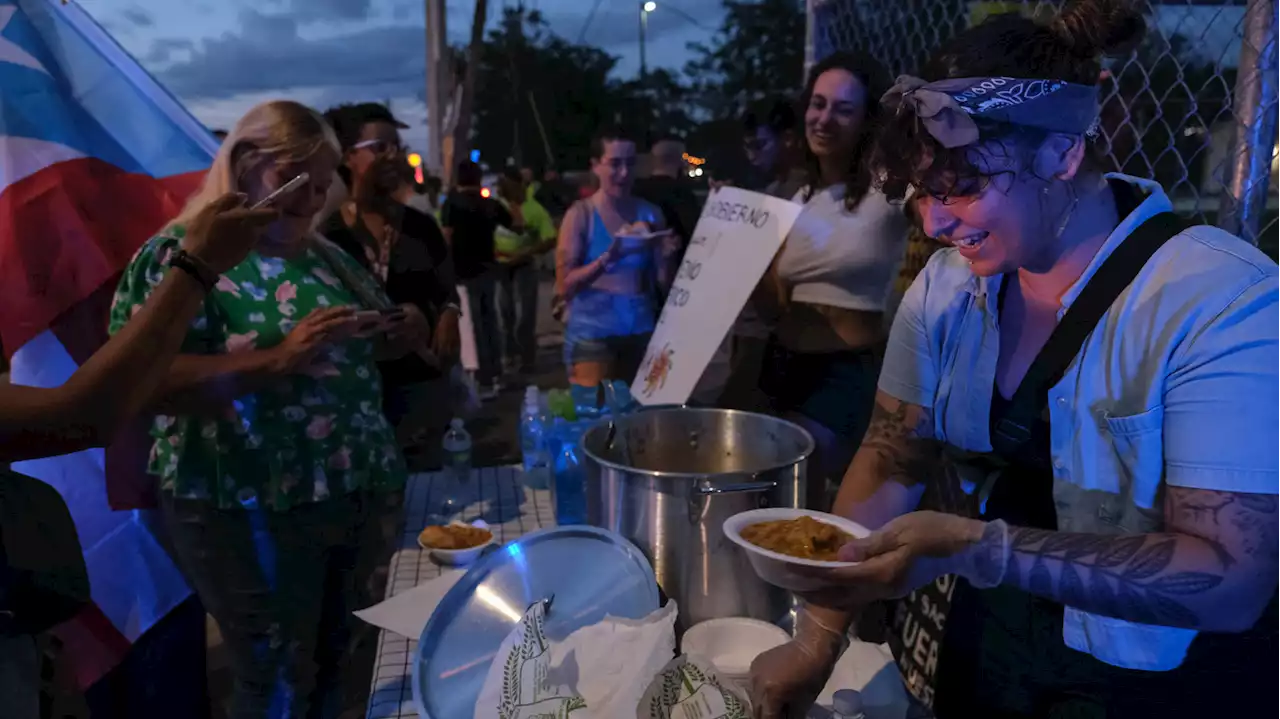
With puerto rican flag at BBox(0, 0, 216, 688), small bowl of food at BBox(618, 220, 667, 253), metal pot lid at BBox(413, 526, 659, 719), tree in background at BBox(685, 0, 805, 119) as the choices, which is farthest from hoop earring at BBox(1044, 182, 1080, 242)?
tree in background at BBox(685, 0, 805, 119)

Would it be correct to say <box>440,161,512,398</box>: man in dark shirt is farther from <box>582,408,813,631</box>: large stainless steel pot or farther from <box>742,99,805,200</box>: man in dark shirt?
<box>582,408,813,631</box>: large stainless steel pot

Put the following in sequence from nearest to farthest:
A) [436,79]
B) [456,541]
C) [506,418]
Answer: [456,541] → [506,418] → [436,79]

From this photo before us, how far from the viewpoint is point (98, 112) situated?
2291 mm

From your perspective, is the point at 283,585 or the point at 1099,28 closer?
the point at 1099,28

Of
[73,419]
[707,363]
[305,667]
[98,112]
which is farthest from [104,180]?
[707,363]

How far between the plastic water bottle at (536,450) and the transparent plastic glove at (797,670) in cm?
116

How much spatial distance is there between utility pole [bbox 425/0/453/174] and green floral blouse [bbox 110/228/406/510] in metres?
8.66

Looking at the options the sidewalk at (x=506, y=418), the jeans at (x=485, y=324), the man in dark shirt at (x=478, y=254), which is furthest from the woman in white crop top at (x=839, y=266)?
the jeans at (x=485, y=324)

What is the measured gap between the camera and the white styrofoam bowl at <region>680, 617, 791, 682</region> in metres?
1.30

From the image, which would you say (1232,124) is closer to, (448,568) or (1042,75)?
(1042,75)

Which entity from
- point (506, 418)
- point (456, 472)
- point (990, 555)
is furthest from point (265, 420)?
point (506, 418)

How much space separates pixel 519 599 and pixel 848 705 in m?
0.52

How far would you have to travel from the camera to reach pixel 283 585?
1960 mm

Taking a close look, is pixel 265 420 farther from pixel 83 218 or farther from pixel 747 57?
pixel 747 57
